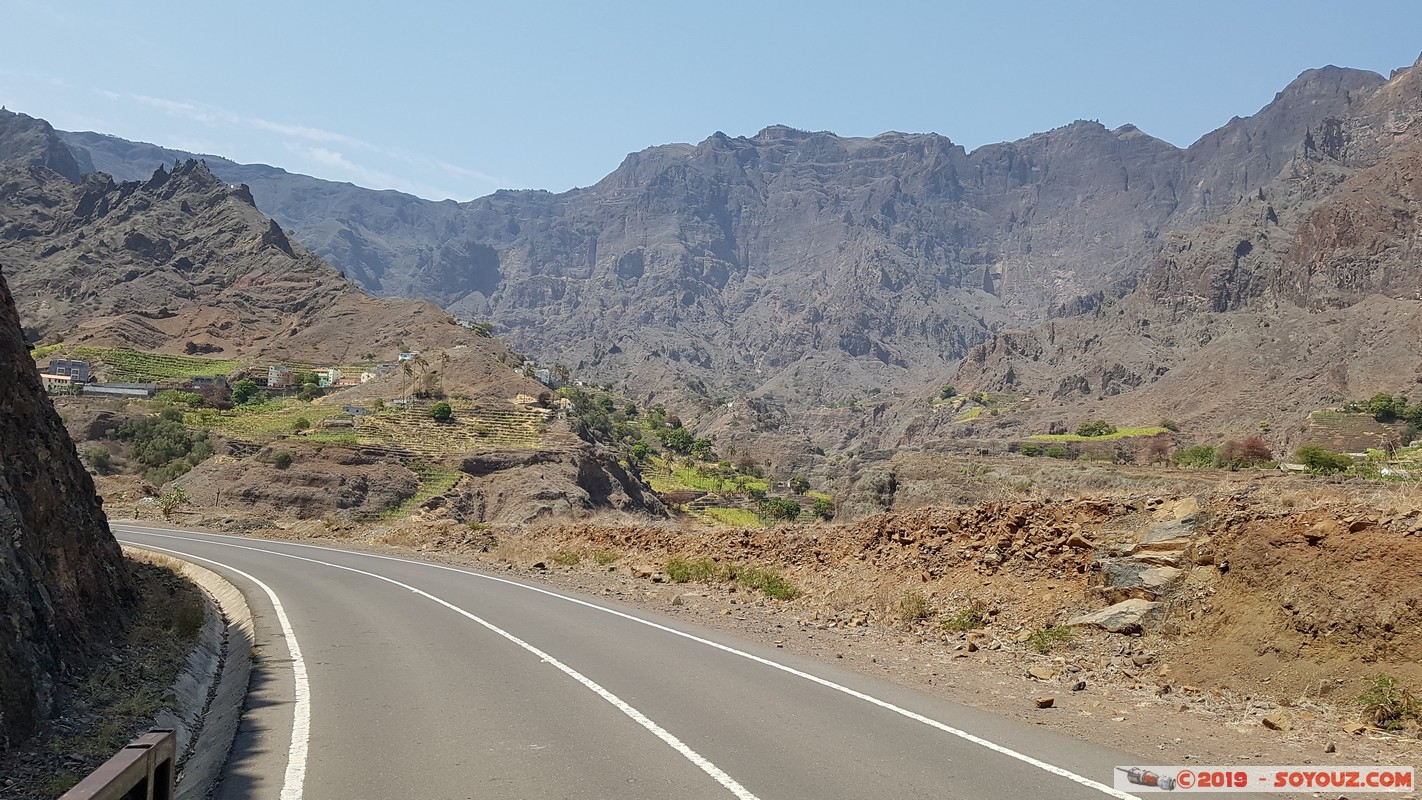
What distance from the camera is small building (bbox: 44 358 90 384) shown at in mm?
95188

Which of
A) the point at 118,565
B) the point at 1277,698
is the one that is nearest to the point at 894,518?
the point at 1277,698

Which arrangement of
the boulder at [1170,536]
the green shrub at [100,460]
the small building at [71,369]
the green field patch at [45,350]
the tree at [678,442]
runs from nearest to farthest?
the boulder at [1170,536]
the green shrub at [100,460]
the small building at [71,369]
the green field patch at [45,350]
the tree at [678,442]

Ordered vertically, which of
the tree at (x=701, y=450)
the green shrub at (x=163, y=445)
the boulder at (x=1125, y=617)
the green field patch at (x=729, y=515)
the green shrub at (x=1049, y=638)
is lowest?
the green field patch at (x=729, y=515)

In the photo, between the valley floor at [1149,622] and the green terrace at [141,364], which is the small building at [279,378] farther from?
the valley floor at [1149,622]

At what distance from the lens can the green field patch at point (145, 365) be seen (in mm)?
103812

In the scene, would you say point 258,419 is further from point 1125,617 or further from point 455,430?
point 1125,617

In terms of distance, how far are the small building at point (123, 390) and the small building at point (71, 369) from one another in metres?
2.42

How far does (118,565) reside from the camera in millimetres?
13711

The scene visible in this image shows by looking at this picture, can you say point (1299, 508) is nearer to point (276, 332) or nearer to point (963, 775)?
point (963, 775)

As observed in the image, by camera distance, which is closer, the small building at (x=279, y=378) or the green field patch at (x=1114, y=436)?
the small building at (x=279, y=378)

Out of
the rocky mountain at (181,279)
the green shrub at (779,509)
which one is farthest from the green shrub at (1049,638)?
the rocky mountain at (181,279)

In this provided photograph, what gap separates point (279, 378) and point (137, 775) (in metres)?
110

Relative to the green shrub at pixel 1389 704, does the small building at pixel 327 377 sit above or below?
above

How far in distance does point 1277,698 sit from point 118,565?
615 inches
